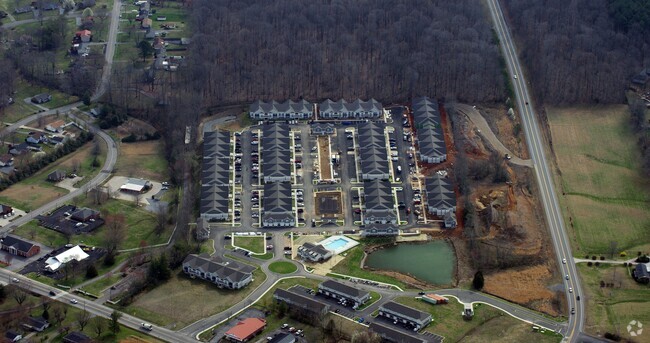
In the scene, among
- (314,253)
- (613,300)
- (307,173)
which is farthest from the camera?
(307,173)

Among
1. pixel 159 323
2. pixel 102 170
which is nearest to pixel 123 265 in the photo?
pixel 159 323

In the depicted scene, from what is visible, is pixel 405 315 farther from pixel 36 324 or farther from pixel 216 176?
pixel 216 176

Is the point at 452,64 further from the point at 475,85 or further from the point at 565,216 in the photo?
the point at 565,216

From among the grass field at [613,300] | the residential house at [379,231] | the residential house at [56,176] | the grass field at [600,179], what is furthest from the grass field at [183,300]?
the grass field at [600,179]

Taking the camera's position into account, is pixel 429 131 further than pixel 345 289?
Yes

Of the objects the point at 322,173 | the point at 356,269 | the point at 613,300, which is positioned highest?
the point at 322,173

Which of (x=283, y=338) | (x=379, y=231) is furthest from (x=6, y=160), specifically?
(x=283, y=338)

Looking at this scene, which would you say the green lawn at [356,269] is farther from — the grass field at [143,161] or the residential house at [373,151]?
the grass field at [143,161]

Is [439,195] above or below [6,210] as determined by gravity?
below
